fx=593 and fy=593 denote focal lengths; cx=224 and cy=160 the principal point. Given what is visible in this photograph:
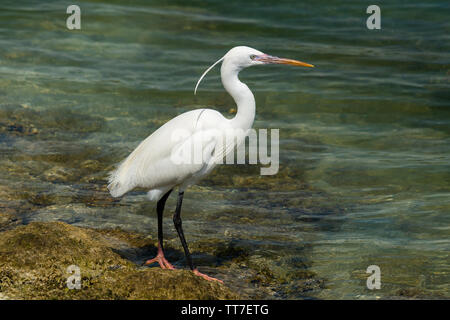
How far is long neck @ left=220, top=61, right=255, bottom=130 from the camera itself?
15.8ft

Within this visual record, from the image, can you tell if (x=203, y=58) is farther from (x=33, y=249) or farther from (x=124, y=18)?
(x=33, y=249)

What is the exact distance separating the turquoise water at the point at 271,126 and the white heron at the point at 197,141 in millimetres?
807

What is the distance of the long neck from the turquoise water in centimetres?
122

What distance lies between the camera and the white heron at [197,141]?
4.80 m

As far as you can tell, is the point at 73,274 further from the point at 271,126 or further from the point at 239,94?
the point at 271,126

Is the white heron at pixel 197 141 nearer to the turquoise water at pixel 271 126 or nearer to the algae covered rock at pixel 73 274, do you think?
the algae covered rock at pixel 73 274

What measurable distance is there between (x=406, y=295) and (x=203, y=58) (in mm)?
7867

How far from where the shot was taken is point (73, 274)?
13.7ft

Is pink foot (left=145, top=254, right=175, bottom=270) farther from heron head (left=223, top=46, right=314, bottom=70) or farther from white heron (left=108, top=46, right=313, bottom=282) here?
heron head (left=223, top=46, right=314, bottom=70)

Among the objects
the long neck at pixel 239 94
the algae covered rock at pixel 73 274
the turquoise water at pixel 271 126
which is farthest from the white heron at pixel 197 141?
the turquoise water at pixel 271 126

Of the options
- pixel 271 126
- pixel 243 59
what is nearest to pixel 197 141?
pixel 243 59

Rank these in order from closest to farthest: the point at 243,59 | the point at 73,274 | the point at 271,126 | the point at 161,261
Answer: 1. the point at 73,274
2. the point at 243,59
3. the point at 161,261
4. the point at 271,126

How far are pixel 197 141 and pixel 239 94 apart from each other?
0.52 m

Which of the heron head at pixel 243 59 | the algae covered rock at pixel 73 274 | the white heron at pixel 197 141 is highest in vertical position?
the heron head at pixel 243 59
